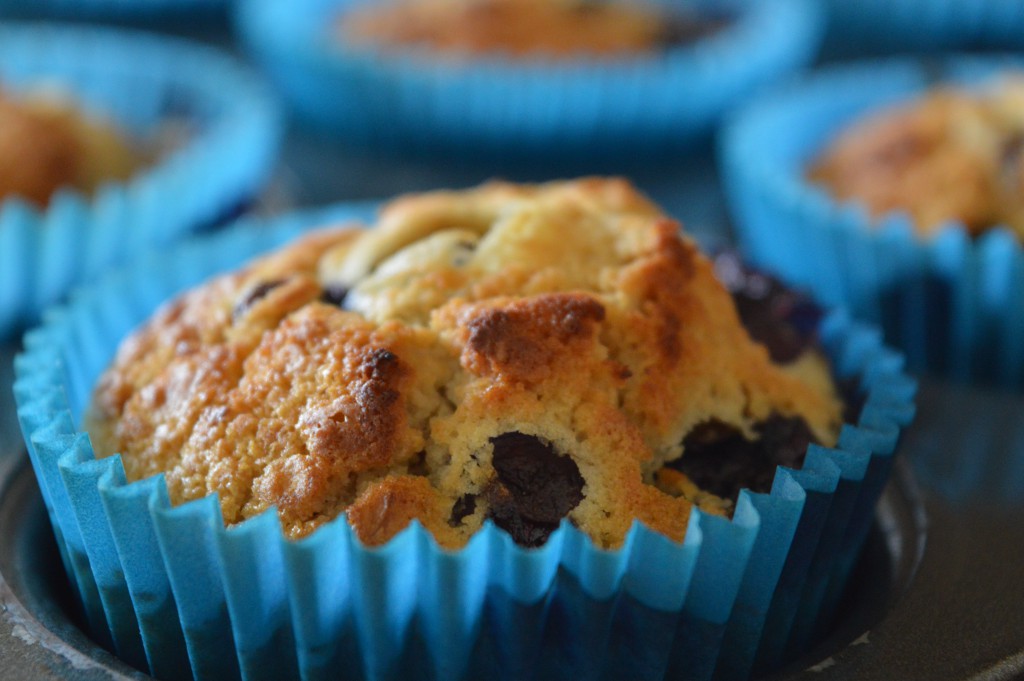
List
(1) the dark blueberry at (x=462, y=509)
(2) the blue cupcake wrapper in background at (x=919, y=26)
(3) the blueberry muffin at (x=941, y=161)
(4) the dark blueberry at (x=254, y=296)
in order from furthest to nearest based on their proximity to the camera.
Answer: (2) the blue cupcake wrapper in background at (x=919, y=26)
(3) the blueberry muffin at (x=941, y=161)
(4) the dark blueberry at (x=254, y=296)
(1) the dark blueberry at (x=462, y=509)

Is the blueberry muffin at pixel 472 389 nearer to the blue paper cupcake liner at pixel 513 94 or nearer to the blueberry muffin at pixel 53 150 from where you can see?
the blueberry muffin at pixel 53 150

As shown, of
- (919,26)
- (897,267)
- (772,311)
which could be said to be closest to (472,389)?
(772,311)

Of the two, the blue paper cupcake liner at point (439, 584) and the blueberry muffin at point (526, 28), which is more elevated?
the blueberry muffin at point (526, 28)

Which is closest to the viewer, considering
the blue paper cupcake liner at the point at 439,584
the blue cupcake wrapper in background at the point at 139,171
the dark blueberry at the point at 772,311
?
the blue paper cupcake liner at the point at 439,584

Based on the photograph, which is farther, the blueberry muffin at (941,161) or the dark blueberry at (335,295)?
the blueberry muffin at (941,161)

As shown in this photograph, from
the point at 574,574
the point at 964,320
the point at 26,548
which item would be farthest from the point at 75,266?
the point at 964,320

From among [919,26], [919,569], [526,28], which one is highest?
[526,28]

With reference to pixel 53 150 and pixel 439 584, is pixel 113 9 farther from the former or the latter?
pixel 439 584

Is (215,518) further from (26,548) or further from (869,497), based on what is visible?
(869,497)

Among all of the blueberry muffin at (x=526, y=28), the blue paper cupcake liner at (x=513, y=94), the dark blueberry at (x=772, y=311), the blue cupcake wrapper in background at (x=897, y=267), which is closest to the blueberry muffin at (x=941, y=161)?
the blue cupcake wrapper in background at (x=897, y=267)
